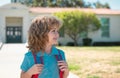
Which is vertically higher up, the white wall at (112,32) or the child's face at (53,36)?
the child's face at (53,36)

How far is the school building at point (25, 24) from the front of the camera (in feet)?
140

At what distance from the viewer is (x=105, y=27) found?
147 ft

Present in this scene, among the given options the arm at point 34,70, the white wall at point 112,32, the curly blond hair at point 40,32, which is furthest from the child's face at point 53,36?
the white wall at point 112,32

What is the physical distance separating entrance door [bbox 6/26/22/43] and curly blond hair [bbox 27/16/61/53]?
40730 mm

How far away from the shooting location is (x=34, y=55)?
130 inches

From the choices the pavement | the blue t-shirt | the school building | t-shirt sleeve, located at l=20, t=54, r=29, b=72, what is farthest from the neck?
the school building

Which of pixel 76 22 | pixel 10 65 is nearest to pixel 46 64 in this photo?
pixel 10 65

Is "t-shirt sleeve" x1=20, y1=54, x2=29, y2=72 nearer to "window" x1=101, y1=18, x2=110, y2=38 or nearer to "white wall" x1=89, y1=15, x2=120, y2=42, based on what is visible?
"white wall" x1=89, y1=15, x2=120, y2=42

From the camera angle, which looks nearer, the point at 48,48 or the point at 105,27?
the point at 48,48

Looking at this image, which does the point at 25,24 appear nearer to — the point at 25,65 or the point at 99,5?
the point at 99,5

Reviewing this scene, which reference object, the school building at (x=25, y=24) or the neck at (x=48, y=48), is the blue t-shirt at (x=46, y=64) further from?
the school building at (x=25, y=24)

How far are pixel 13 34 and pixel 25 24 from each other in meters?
2.23

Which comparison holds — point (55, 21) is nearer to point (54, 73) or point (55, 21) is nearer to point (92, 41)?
point (54, 73)

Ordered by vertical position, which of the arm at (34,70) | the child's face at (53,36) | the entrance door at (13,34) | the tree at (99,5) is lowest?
the entrance door at (13,34)
